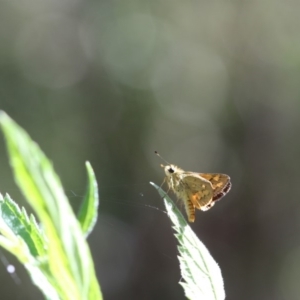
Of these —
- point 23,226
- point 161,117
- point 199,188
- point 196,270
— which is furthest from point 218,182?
point 161,117

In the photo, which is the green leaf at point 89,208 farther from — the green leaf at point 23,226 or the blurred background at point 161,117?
the blurred background at point 161,117

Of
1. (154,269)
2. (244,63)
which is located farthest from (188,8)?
(154,269)

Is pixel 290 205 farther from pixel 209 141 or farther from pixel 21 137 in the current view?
pixel 21 137

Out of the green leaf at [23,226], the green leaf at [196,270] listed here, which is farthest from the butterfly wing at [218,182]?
the green leaf at [23,226]

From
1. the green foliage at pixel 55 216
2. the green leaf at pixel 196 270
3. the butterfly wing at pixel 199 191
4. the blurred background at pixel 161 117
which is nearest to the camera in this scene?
the green foliage at pixel 55 216

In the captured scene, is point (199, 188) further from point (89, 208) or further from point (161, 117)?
point (161, 117)

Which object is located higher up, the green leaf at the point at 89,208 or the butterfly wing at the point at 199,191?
the green leaf at the point at 89,208
